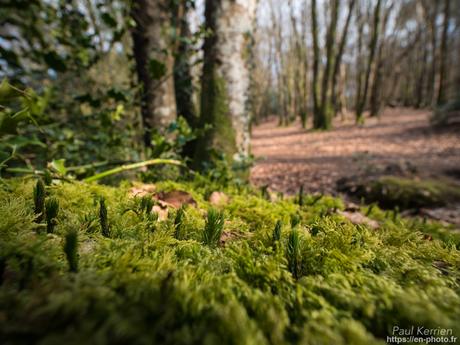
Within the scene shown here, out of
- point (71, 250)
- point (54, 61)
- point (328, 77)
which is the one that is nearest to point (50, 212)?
point (71, 250)

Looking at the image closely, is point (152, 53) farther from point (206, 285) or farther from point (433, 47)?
point (433, 47)

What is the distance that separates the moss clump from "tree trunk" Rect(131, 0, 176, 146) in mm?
3102

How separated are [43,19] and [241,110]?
2.30m

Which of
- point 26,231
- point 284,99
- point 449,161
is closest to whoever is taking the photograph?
point 26,231

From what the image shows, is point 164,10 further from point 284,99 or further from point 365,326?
point 284,99

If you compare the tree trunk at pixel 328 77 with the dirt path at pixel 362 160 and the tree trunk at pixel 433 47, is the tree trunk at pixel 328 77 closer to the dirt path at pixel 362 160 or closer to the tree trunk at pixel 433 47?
the dirt path at pixel 362 160

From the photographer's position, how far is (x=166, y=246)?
3.07 feet

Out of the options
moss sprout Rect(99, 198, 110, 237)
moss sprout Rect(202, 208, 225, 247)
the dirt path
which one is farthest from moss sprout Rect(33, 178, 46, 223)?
the dirt path

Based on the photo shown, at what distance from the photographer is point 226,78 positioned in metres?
3.02

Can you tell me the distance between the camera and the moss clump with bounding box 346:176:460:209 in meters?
3.53

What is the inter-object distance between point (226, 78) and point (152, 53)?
101cm

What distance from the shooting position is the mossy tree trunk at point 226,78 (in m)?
2.99

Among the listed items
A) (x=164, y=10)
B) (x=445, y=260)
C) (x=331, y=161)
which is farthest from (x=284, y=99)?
(x=445, y=260)

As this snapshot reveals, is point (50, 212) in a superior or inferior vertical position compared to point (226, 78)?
inferior
